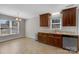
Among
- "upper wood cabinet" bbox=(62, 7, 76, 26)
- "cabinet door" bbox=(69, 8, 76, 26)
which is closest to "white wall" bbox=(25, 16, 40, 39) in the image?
"upper wood cabinet" bbox=(62, 7, 76, 26)

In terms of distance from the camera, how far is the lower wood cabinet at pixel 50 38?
1.80m

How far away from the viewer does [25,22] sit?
73.0 inches

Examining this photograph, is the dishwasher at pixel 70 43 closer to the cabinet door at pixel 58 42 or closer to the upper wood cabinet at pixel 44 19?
the cabinet door at pixel 58 42

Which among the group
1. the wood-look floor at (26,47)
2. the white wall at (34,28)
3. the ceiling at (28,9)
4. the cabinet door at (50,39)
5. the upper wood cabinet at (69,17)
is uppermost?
the ceiling at (28,9)

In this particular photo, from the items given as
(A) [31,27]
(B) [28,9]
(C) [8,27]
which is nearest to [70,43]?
(A) [31,27]

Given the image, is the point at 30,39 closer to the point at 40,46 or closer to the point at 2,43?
the point at 40,46

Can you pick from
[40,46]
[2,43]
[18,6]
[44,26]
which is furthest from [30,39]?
[18,6]

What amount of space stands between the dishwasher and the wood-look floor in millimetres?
148

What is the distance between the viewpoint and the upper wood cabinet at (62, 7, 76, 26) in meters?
1.67

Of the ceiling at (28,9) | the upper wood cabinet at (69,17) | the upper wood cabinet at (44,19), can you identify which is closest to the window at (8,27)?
the ceiling at (28,9)

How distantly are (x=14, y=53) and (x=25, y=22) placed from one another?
2.05ft

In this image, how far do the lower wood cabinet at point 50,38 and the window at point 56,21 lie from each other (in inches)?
6.9

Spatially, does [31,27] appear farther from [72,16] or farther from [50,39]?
[72,16]

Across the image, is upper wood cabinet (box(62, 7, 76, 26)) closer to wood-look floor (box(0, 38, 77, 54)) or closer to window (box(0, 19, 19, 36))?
wood-look floor (box(0, 38, 77, 54))
